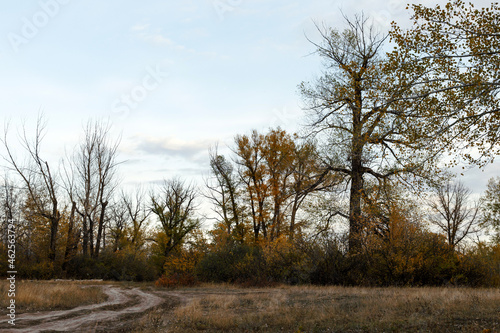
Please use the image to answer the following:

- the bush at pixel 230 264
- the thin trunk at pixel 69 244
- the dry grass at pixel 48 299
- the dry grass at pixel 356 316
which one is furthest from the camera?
the thin trunk at pixel 69 244

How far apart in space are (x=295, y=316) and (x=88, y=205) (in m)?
27.6

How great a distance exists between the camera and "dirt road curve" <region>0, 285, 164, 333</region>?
8500 mm

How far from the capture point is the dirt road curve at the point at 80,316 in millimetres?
8500

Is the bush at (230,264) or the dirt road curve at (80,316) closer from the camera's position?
the dirt road curve at (80,316)

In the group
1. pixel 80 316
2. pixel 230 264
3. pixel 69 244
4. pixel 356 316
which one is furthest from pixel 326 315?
pixel 69 244

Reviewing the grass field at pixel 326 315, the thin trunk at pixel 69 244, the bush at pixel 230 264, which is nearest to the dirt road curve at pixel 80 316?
the grass field at pixel 326 315

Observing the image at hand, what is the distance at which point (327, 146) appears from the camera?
19672 millimetres

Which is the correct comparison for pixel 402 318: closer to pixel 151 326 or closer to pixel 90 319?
pixel 151 326

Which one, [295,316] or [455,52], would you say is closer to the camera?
[295,316]

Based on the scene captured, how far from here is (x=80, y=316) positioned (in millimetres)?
10281

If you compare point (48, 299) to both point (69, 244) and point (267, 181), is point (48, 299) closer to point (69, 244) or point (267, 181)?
point (69, 244)

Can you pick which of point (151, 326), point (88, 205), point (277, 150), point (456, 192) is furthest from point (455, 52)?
point (456, 192)

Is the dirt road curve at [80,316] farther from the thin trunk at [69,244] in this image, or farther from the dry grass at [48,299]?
the thin trunk at [69,244]

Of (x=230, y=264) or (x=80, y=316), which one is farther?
(x=230, y=264)
